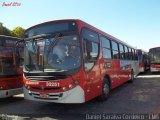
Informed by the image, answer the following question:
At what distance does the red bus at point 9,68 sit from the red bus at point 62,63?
66.9 inches

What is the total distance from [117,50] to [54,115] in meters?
5.92

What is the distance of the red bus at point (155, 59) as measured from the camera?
73.8 ft

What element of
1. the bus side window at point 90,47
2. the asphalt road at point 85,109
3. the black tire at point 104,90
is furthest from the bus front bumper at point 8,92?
the bus side window at point 90,47

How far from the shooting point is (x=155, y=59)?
22844mm

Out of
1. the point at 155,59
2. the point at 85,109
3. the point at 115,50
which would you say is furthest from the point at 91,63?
the point at 155,59

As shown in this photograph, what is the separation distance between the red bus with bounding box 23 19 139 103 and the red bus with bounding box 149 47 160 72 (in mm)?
14952

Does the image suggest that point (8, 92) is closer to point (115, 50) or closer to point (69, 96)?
point (69, 96)

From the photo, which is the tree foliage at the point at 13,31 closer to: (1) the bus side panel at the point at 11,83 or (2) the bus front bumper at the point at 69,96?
(1) the bus side panel at the point at 11,83

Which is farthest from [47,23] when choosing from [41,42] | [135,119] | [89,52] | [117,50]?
[117,50]

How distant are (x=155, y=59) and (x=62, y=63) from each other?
56.7 feet

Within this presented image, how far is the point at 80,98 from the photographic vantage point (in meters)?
7.40

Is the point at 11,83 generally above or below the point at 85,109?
above

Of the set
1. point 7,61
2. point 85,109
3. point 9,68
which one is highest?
point 7,61

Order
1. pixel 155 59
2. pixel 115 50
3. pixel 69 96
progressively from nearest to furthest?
pixel 69 96
pixel 115 50
pixel 155 59
